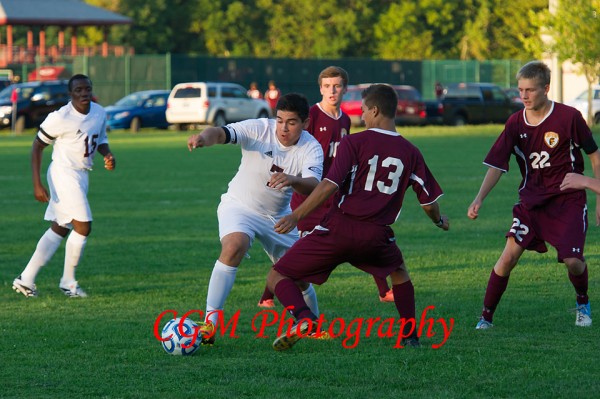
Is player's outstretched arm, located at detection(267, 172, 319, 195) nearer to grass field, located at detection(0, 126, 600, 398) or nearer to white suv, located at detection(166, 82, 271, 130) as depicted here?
grass field, located at detection(0, 126, 600, 398)

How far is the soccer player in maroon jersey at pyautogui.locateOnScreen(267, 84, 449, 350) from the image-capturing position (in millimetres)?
6719

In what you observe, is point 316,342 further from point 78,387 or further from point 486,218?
point 486,218

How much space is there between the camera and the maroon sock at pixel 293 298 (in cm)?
677

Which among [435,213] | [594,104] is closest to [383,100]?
[435,213]

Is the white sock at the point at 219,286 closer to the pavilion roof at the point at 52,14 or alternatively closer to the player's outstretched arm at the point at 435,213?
the player's outstretched arm at the point at 435,213

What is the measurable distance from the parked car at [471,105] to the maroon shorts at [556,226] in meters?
35.1

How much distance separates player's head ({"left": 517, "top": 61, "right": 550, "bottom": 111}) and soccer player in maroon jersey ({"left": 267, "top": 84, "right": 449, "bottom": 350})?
1.10 meters

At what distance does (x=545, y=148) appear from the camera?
7.60 m

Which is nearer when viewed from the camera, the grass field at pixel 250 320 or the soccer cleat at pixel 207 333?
the grass field at pixel 250 320

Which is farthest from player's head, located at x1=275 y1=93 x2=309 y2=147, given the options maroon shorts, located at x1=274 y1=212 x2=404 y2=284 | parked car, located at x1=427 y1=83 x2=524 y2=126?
parked car, located at x1=427 y1=83 x2=524 y2=126

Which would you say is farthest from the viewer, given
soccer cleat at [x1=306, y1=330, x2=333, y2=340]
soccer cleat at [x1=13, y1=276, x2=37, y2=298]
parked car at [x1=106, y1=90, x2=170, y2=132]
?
parked car at [x1=106, y1=90, x2=170, y2=132]

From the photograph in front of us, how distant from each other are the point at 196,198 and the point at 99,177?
15.0 ft

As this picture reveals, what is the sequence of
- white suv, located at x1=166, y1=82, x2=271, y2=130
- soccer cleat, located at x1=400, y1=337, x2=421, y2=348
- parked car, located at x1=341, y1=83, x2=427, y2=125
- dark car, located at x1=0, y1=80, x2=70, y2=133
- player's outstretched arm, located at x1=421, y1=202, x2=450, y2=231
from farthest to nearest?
1. parked car, located at x1=341, y1=83, x2=427, y2=125
2. white suv, located at x1=166, y1=82, x2=271, y2=130
3. dark car, located at x1=0, y1=80, x2=70, y2=133
4. soccer cleat, located at x1=400, y1=337, x2=421, y2=348
5. player's outstretched arm, located at x1=421, y1=202, x2=450, y2=231

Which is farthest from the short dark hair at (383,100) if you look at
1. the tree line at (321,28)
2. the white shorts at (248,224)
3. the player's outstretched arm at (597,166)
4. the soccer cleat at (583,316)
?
the tree line at (321,28)
